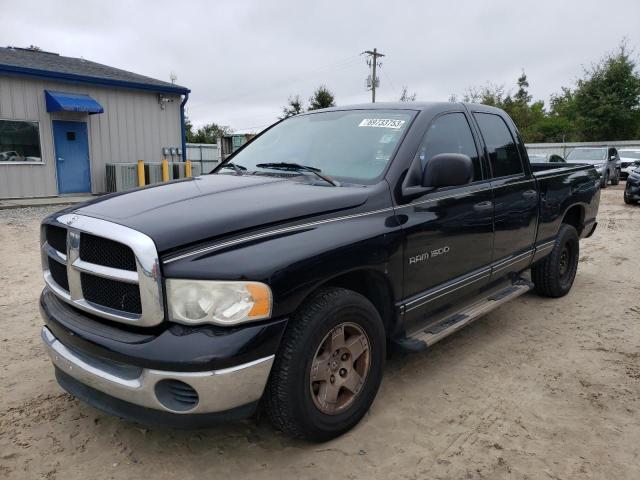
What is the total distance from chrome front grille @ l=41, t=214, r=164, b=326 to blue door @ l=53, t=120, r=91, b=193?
12.6 m

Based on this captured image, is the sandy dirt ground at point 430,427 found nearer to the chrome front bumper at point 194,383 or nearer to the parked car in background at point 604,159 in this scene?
the chrome front bumper at point 194,383

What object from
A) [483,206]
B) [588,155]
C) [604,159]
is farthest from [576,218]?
[588,155]

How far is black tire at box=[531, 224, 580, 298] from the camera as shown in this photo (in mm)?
5117

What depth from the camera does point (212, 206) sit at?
8.45 feet

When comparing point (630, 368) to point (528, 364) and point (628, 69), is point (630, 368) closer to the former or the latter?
point (528, 364)

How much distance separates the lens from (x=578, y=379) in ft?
11.5

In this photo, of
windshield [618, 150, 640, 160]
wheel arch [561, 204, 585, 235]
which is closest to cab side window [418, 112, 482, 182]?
wheel arch [561, 204, 585, 235]

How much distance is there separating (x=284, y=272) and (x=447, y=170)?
1.29 m

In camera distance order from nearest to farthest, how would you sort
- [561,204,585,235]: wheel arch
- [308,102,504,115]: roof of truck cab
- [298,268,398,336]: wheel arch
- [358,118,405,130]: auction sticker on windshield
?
1. [298,268,398,336]: wheel arch
2. [358,118,405,130]: auction sticker on windshield
3. [308,102,504,115]: roof of truck cab
4. [561,204,585,235]: wheel arch

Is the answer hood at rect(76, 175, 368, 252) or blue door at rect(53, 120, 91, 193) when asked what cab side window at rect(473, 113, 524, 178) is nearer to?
hood at rect(76, 175, 368, 252)

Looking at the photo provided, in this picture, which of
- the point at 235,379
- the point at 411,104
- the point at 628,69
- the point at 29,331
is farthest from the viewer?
the point at 628,69

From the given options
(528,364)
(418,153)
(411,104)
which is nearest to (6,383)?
(418,153)

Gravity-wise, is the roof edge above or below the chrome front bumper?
above

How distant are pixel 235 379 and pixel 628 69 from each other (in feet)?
129
